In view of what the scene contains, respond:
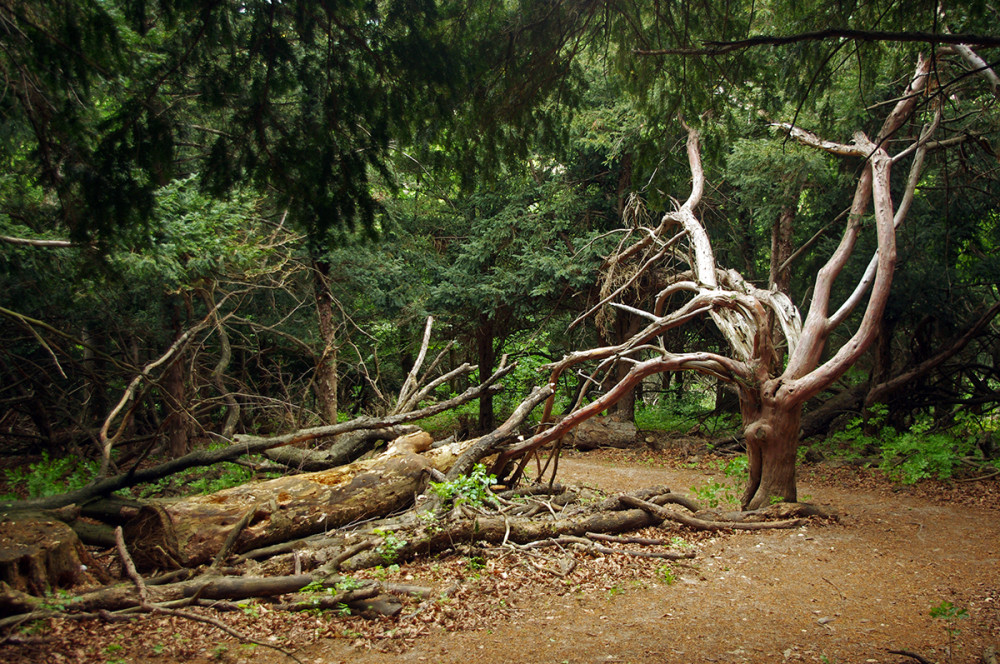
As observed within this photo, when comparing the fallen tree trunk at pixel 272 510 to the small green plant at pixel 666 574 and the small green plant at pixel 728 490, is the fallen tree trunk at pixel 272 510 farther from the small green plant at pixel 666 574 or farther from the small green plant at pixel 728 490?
the small green plant at pixel 728 490

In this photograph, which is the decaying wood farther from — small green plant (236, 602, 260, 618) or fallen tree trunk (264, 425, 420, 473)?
small green plant (236, 602, 260, 618)

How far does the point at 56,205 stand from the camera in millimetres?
7598

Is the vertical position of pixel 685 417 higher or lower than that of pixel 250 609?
lower

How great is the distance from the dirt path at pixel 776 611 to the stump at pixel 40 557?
80.5 inches

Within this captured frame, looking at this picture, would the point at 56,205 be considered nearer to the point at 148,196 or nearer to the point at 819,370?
the point at 148,196

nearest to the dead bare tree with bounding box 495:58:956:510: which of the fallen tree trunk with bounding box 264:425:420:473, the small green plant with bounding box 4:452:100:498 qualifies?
the fallen tree trunk with bounding box 264:425:420:473

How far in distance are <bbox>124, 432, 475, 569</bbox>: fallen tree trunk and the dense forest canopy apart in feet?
4.08

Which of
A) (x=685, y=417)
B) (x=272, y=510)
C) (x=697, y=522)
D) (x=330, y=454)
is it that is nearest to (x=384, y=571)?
(x=272, y=510)

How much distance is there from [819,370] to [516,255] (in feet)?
26.9

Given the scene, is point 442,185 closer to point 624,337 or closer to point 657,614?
point 657,614

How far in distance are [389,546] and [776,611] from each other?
3057 mm

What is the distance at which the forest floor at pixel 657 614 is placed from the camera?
3.85 metres

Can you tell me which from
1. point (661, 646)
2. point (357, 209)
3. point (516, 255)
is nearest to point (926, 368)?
point (516, 255)

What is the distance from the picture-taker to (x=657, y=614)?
4652 mm
